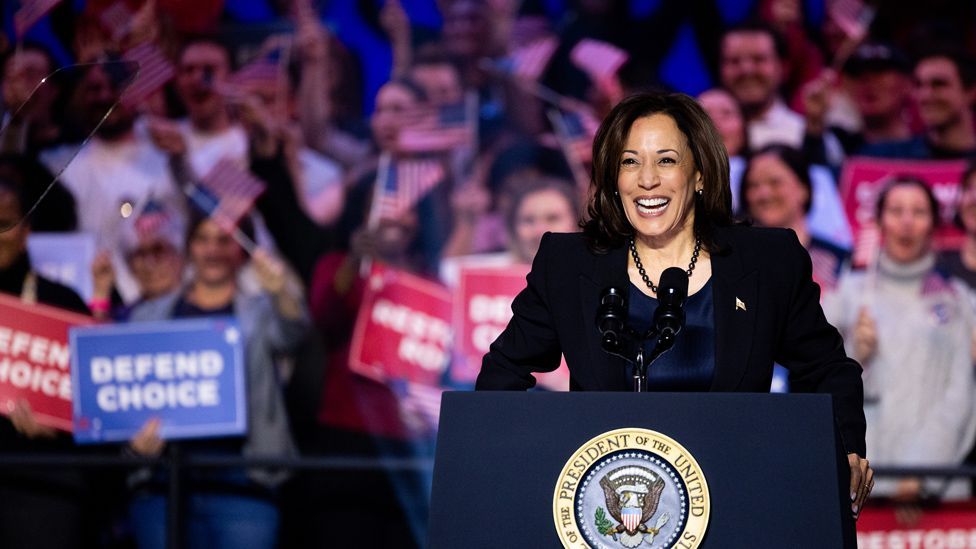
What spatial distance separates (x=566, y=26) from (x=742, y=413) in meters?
3.85

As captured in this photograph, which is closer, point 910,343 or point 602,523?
point 602,523

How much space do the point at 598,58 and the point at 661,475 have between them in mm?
3839

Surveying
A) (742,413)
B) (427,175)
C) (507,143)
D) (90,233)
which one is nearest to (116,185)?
(90,233)

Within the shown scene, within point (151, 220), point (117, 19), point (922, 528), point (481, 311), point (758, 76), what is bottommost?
point (922, 528)

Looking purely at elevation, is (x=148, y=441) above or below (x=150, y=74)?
below

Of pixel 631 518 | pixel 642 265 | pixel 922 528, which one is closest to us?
pixel 631 518

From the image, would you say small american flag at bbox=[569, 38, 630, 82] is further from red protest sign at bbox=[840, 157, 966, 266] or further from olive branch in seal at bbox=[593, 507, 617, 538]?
olive branch in seal at bbox=[593, 507, 617, 538]

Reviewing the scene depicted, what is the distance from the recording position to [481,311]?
5023 millimetres

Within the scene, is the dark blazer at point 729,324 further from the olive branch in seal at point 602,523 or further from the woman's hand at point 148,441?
the woman's hand at point 148,441

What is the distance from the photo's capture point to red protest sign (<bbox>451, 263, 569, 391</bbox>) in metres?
5.01

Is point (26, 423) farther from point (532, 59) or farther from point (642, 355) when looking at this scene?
point (642, 355)

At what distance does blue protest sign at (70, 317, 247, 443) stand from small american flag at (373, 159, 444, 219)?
2.72 feet

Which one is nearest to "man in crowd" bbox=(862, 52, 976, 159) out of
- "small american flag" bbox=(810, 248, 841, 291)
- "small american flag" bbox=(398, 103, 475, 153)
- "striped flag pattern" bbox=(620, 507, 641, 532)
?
"small american flag" bbox=(810, 248, 841, 291)

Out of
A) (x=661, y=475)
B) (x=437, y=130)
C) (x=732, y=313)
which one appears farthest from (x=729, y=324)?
(x=437, y=130)
